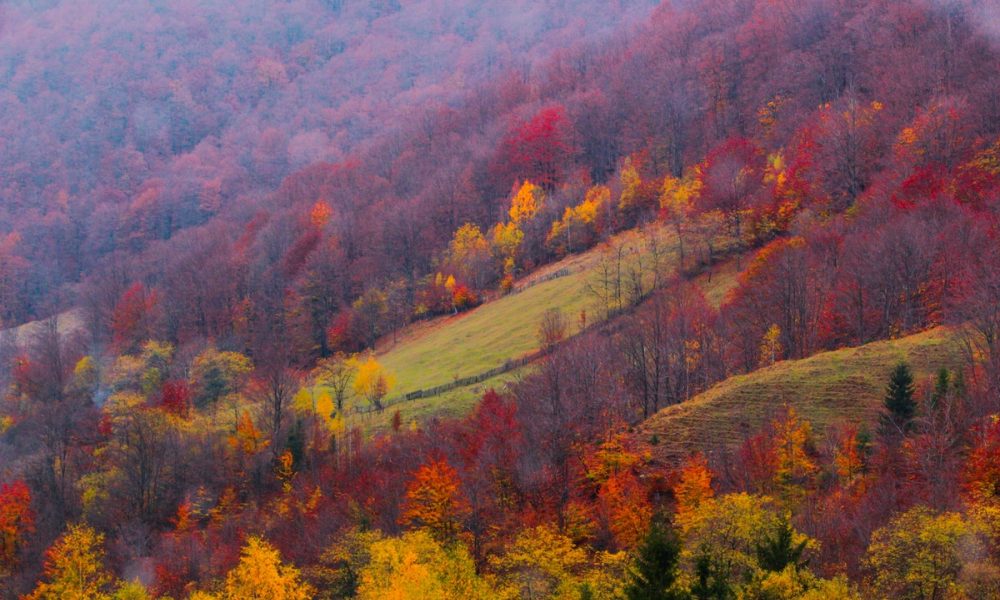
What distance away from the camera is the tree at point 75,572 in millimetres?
51656

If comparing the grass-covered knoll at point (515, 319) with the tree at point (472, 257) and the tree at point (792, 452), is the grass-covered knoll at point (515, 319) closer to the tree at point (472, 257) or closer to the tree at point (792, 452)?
the tree at point (472, 257)

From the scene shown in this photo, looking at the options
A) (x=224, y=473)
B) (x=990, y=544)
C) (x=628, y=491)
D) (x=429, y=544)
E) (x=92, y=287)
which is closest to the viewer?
(x=990, y=544)

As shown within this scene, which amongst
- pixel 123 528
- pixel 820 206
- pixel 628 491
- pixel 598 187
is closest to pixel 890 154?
pixel 820 206

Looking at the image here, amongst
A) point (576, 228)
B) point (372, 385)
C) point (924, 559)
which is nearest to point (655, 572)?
Answer: point (924, 559)

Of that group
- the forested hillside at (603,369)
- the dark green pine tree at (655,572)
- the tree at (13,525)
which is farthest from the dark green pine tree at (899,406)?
the tree at (13,525)

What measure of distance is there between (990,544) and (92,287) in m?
145

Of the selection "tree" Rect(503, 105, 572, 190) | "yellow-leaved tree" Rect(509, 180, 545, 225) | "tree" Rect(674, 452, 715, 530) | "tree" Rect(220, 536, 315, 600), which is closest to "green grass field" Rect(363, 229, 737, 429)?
"yellow-leaved tree" Rect(509, 180, 545, 225)

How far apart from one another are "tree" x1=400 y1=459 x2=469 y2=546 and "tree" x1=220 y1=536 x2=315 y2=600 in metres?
7.78

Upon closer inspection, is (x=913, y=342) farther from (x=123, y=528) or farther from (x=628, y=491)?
(x=123, y=528)

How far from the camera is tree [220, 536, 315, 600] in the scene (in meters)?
43.1

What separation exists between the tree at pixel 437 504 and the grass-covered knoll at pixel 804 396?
39.9 feet

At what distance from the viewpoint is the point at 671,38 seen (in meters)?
164

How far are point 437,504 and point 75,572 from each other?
75.0 feet

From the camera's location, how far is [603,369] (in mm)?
64812
